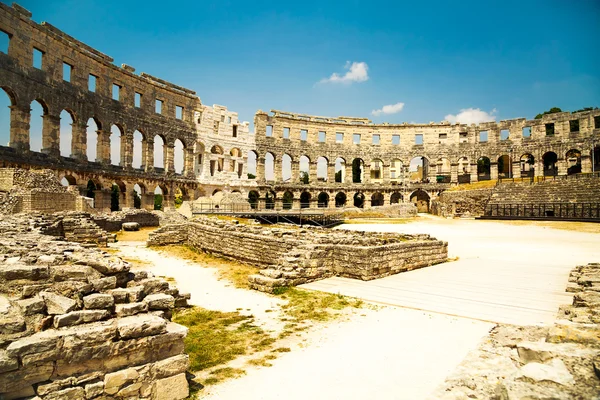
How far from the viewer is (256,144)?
47688 millimetres

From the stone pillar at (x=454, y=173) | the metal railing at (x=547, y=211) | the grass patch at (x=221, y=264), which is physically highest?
the stone pillar at (x=454, y=173)

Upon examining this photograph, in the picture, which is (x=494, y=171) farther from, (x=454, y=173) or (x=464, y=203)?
(x=464, y=203)

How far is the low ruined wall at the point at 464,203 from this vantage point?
124 feet

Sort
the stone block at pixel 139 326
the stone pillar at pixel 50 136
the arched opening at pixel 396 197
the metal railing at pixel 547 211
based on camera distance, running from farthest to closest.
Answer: the arched opening at pixel 396 197 → the stone pillar at pixel 50 136 → the metal railing at pixel 547 211 → the stone block at pixel 139 326

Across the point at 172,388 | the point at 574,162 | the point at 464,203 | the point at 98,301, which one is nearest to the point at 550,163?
the point at 574,162

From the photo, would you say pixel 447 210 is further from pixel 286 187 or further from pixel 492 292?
pixel 492 292

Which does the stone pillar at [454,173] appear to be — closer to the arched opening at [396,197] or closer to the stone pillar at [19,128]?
the arched opening at [396,197]

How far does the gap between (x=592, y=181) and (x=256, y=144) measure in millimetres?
34496

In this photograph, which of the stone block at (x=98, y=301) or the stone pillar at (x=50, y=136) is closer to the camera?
the stone block at (x=98, y=301)

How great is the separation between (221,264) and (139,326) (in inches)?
388

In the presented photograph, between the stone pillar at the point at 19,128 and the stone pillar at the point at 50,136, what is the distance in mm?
1784

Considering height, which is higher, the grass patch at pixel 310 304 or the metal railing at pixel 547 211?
the metal railing at pixel 547 211

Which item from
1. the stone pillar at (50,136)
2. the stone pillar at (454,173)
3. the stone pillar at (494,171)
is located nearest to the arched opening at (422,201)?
the stone pillar at (454,173)

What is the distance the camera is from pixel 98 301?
4426 mm
